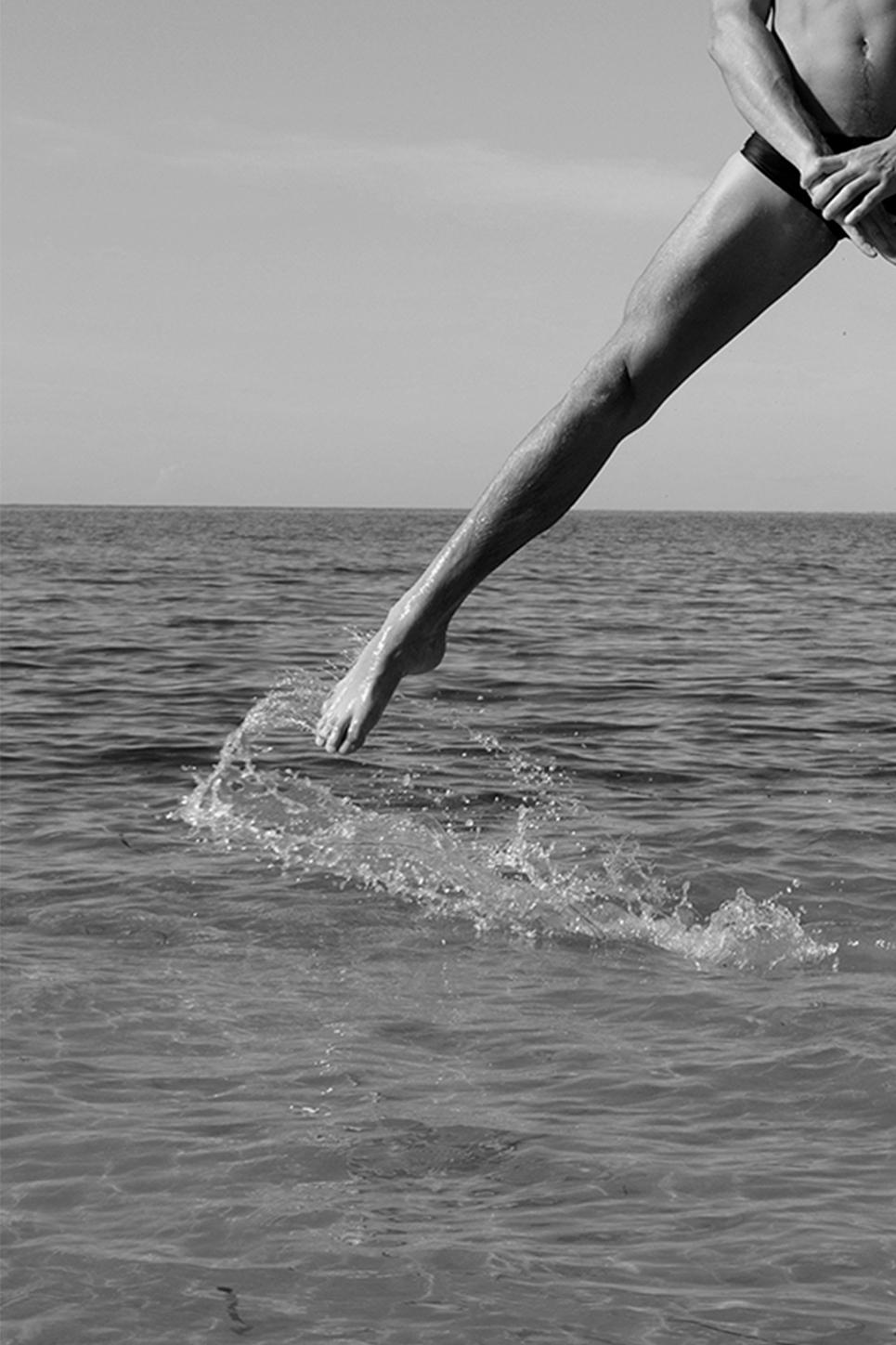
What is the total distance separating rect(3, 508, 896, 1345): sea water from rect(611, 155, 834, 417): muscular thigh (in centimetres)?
290

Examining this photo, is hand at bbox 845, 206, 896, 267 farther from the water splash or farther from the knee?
the water splash

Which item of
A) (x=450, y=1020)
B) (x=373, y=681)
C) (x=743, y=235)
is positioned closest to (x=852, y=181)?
(x=743, y=235)

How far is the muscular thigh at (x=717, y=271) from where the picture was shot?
4.18 m

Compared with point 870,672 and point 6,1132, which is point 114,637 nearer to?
point 870,672

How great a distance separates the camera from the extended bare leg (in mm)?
4191

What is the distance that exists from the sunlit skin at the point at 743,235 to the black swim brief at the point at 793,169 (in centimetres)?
2

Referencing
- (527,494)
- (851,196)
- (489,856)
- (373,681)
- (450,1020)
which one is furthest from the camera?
(489,856)

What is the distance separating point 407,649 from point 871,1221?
2768 millimetres

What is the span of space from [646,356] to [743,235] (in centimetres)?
35

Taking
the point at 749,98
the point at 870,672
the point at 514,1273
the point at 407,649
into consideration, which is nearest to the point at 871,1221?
the point at 514,1273

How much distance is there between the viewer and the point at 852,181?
4.00 meters

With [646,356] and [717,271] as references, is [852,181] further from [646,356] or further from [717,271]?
[646,356]

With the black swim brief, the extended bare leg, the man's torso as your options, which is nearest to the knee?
the extended bare leg

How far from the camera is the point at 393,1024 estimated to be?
853 centimetres
